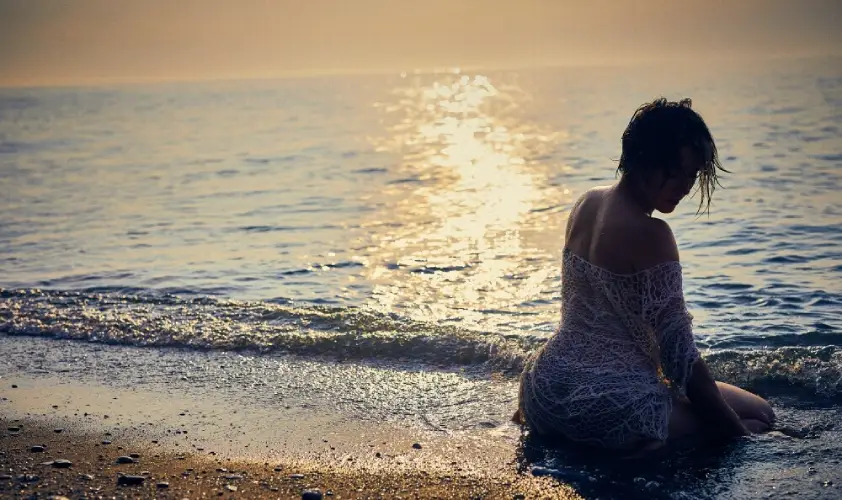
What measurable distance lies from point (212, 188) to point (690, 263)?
13.6 m

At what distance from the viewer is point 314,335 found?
780cm

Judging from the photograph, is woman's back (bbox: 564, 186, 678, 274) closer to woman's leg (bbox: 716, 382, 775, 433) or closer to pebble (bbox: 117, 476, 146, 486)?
woman's leg (bbox: 716, 382, 775, 433)

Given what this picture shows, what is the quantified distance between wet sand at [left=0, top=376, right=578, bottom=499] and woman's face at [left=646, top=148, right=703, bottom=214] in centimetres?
152

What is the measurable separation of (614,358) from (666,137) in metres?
1.24

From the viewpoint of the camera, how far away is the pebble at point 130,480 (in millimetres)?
4542

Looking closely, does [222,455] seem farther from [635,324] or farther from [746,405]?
[746,405]

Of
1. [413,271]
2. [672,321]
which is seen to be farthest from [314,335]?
[672,321]

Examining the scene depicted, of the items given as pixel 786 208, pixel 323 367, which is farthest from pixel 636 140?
pixel 786 208

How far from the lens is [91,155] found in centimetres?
3216

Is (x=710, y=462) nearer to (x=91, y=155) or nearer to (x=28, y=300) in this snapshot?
(x=28, y=300)

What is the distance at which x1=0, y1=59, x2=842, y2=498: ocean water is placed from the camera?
6344 millimetres

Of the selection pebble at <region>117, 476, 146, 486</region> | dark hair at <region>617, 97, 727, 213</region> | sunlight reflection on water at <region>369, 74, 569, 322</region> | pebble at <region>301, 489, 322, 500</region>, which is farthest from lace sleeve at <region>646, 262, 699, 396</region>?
sunlight reflection on water at <region>369, 74, 569, 322</region>

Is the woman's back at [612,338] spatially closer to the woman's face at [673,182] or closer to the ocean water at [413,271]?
the woman's face at [673,182]

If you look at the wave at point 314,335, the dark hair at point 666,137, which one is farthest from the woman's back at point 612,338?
the wave at point 314,335
